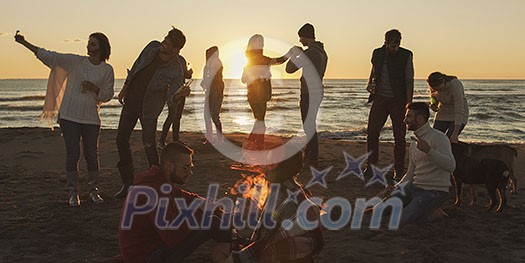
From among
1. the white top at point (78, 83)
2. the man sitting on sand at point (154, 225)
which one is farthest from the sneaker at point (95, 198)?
the man sitting on sand at point (154, 225)

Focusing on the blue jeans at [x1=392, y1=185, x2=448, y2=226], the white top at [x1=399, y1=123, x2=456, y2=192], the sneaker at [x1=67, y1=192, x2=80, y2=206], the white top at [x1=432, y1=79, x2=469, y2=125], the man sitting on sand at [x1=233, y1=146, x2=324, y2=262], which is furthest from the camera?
the white top at [x1=432, y1=79, x2=469, y2=125]

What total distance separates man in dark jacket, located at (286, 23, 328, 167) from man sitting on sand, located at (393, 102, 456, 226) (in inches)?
117

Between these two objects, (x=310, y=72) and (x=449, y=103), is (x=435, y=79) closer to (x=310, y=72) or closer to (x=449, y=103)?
(x=449, y=103)

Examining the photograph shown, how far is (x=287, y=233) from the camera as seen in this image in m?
3.73

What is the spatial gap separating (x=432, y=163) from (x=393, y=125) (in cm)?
241

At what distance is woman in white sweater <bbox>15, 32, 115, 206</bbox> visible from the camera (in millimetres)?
6227

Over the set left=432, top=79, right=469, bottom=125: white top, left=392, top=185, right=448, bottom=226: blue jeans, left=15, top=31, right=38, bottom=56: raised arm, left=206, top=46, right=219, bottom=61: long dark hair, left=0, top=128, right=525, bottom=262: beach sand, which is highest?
left=206, top=46, right=219, bottom=61: long dark hair

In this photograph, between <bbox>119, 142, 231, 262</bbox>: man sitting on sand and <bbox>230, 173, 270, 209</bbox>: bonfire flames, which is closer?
<bbox>119, 142, 231, 262</bbox>: man sitting on sand

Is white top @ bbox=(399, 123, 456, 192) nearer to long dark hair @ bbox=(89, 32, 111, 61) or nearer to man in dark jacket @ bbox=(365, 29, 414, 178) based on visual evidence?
man in dark jacket @ bbox=(365, 29, 414, 178)

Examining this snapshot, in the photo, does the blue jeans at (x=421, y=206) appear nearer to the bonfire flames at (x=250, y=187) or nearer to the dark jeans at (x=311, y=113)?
the bonfire flames at (x=250, y=187)

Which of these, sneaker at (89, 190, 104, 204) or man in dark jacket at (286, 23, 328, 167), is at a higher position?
man in dark jacket at (286, 23, 328, 167)

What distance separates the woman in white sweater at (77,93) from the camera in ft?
20.4

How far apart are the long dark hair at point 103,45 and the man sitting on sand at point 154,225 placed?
2781mm

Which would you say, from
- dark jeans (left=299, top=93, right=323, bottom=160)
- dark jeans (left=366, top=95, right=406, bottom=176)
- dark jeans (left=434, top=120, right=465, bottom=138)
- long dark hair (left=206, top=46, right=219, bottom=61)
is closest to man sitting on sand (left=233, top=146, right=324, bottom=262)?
dark jeans (left=434, top=120, right=465, bottom=138)
